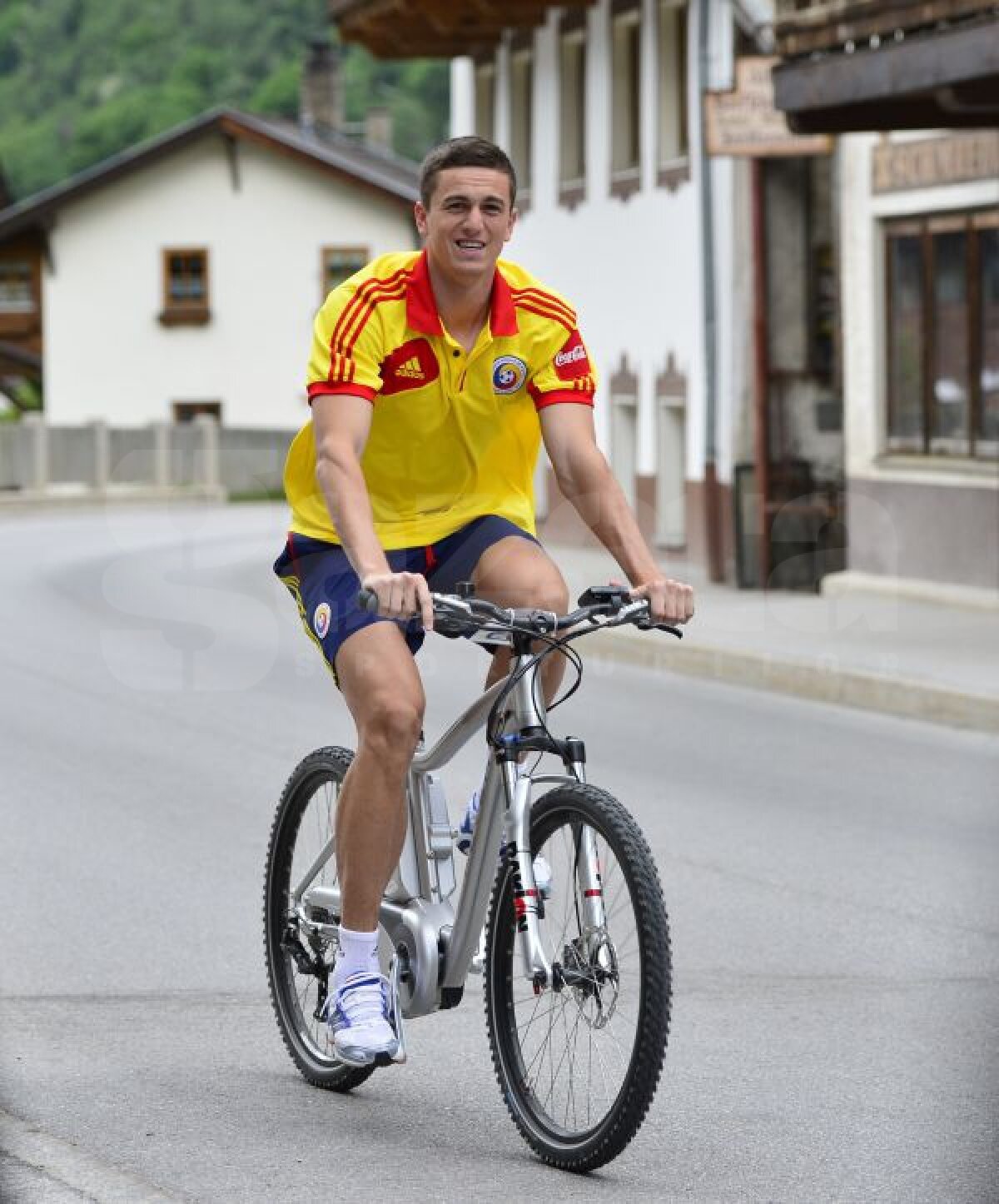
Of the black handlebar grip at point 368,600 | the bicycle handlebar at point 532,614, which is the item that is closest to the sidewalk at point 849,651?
the bicycle handlebar at point 532,614

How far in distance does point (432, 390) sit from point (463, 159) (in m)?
0.44

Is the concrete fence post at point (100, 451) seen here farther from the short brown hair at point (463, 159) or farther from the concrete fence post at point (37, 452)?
the short brown hair at point (463, 159)

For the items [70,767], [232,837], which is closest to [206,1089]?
[232,837]

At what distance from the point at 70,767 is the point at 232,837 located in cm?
220

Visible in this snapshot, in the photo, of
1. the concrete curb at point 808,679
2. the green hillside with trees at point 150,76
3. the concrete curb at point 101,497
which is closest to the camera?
the concrete curb at point 808,679

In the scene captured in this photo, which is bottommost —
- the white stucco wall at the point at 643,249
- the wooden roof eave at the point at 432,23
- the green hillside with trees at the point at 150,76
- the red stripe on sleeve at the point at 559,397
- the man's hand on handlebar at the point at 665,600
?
the man's hand on handlebar at the point at 665,600

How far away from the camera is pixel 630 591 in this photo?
16.5ft

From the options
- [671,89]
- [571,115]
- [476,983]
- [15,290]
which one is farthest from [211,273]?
[476,983]

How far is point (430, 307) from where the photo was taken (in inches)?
208

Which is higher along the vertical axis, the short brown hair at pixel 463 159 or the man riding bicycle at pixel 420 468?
the short brown hair at pixel 463 159

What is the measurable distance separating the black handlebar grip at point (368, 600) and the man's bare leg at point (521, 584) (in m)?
0.45

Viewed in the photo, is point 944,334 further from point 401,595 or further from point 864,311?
point 401,595

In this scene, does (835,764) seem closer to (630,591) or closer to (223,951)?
(223,951)

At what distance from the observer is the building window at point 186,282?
188 feet
